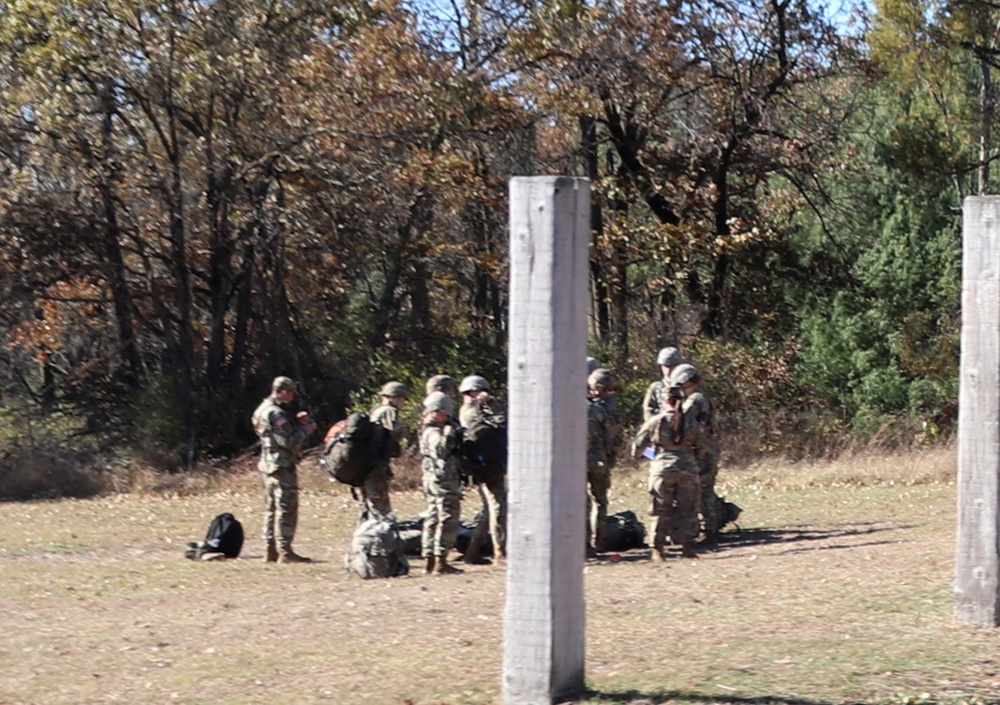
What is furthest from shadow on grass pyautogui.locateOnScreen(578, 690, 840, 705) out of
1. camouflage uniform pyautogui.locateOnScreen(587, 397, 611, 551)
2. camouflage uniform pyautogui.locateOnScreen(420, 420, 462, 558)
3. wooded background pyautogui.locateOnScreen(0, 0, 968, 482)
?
wooded background pyautogui.locateOnScreen(0, 0, 968, 482)

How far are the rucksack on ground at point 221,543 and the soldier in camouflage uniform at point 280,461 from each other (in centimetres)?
75

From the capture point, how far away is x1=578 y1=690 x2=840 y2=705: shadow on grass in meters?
7.39

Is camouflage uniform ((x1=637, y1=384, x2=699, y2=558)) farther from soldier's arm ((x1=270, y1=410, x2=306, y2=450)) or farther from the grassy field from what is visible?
soldier's arm ((x1=270, y1=410, x2=306, y2=450))

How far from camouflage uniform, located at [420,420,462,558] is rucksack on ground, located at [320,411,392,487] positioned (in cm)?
58

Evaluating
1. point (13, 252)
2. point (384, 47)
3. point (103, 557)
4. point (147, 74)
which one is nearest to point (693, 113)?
point (384, 47)

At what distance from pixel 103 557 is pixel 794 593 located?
9.18 meters

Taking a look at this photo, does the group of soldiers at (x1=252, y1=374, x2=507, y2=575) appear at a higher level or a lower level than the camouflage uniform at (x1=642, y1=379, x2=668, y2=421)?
lower

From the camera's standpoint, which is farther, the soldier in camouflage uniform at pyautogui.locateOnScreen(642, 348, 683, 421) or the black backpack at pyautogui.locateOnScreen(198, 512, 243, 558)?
the black backpack at pyautogui.locateOnScreen(198, 512, 243, 558)

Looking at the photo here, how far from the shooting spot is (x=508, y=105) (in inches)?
1144

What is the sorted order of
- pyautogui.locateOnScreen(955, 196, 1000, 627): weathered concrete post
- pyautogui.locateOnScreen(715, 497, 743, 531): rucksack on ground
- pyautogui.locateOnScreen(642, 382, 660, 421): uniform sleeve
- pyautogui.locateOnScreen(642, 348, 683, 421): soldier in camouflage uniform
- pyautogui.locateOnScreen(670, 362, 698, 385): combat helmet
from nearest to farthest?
pyautogui.locateOnScreen(955, 196, 1000, 627): weathered concrete post → pyautogui.locateOnScreen(670, 362, 698, 385): combat helmet → pyautogui.locateOnScreen(642, 348, 683, 421): soldier in camouflage uniform → pyautogui.locateOnScreen(642, 382, 660, 421): uniform sleeve → pyautogui.locateOnScreen(715, 497, 743, 531): rucksack on ground

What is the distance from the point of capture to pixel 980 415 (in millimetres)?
8766

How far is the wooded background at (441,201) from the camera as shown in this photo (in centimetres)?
2702

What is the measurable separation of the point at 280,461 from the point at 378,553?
6.33 feet

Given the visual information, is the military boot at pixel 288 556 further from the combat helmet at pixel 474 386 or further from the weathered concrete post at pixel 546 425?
the weathered concrete post at pixel 546 425
